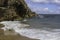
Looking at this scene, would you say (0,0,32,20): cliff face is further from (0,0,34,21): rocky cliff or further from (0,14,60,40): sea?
(0,14,60,40): sea

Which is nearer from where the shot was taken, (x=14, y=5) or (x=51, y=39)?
(x=51, y=39)

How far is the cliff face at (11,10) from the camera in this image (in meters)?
52.5

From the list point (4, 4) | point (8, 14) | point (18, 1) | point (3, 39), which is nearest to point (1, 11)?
point (8, 14)

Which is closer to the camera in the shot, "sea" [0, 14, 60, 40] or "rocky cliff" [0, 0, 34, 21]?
"sea" [0, 14, 60, 40]

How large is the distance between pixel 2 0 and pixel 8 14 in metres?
10.6

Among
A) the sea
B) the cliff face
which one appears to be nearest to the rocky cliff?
the cliff face

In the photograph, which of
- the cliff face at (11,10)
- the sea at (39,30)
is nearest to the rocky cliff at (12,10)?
the cliff face at (11,10)

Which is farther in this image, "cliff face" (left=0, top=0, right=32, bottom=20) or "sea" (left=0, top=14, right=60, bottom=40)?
"cliff face" (left=0, top=0, right=32, bottom=20)

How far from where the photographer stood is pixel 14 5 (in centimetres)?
6378

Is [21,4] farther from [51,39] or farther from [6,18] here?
[51,39]

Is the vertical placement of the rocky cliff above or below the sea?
above

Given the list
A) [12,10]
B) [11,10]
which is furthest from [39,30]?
[12,10]

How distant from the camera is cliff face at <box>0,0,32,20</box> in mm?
52541

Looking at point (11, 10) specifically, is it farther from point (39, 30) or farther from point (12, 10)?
point (39, 30)
